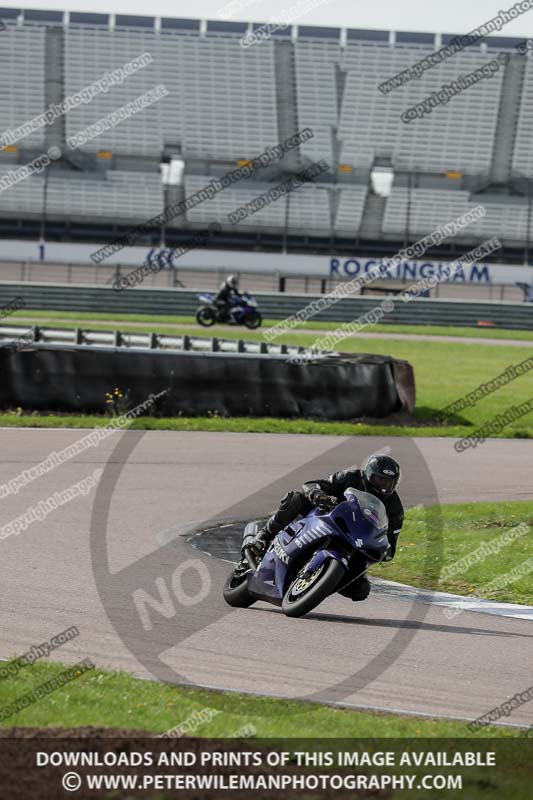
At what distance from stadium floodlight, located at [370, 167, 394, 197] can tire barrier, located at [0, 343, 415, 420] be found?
123 ft

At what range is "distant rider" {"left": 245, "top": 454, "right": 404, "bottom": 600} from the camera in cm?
851

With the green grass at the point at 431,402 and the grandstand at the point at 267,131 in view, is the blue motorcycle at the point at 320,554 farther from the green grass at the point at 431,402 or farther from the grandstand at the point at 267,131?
the grandstand at the point at 267,131

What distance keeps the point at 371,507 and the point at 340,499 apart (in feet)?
1.06

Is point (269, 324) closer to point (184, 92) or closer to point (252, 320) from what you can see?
point (252, 320)

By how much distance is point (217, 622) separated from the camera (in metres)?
8.55

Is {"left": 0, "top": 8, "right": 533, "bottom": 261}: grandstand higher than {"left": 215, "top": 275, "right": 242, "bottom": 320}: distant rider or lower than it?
higher

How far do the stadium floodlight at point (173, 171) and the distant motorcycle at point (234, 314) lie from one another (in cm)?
2223

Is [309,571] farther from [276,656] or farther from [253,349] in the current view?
[253,349]

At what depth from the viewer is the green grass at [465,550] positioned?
1047 cm

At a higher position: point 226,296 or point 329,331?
point 226,296

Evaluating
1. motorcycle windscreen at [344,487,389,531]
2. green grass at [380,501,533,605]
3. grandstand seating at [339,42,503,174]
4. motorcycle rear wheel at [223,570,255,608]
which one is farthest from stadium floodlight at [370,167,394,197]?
motorcycle windscreen at [344,487,389,531]

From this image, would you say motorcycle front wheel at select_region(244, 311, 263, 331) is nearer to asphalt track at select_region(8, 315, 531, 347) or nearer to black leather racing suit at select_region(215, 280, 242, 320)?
asphalt track at select_region(8, 315, 531, 347)

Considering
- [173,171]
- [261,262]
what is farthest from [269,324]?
[173,171]

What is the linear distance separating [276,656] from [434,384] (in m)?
Answer: 18.4
